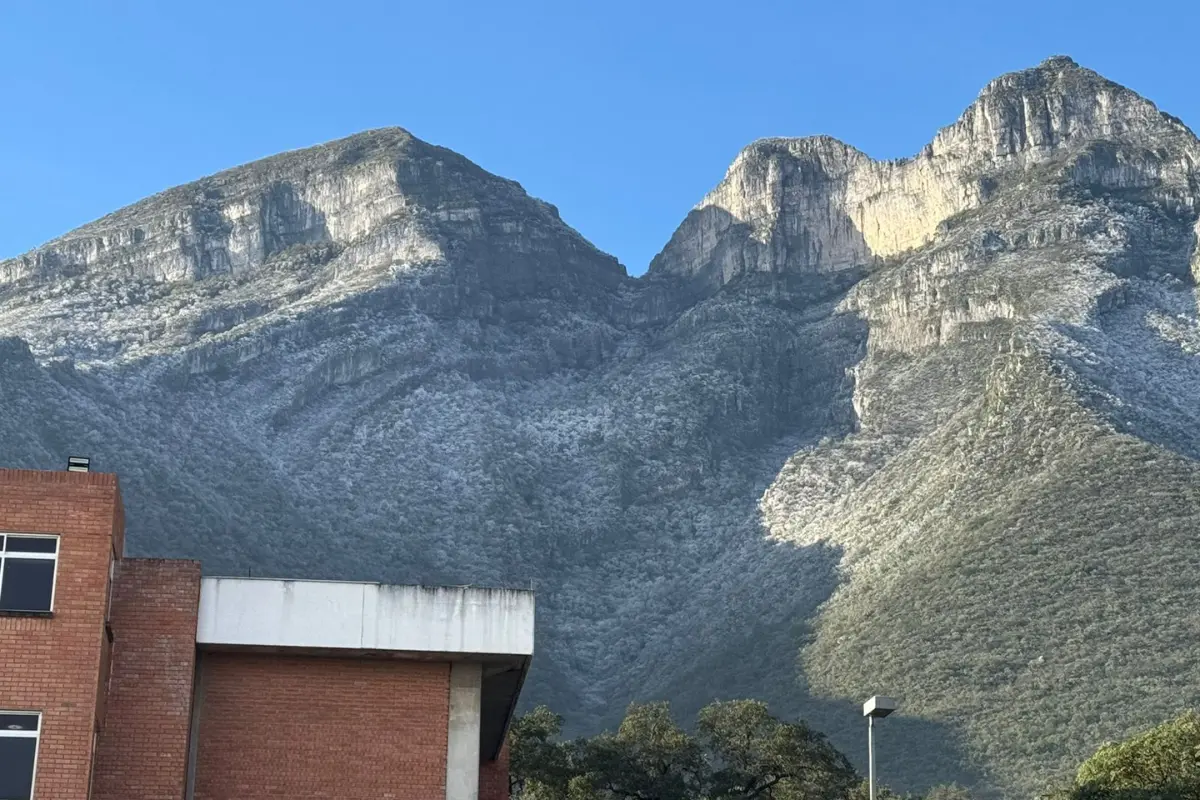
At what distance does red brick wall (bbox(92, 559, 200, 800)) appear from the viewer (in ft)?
70.1

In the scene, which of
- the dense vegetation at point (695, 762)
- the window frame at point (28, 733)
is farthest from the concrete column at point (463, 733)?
the dense vegetation at point (695, 762)

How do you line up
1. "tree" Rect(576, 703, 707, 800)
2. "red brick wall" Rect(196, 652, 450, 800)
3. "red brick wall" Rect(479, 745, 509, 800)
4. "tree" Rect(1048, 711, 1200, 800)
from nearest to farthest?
"red brick wall" Rect(196, 652, 450, 800)
"red brick wall" Rect(479, 745, 509, 800)
"tree" Rect(1048, 711, 1200, 800)
"tree" Rect(576, 703, 707, 800)

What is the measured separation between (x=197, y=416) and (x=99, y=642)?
336 feet

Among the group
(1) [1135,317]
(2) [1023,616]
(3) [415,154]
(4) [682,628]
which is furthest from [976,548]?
(3) [415,154]

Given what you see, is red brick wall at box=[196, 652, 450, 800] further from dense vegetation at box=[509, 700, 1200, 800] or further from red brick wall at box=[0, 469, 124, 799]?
dense vegetation at box=[509, 700, 1200, 800]

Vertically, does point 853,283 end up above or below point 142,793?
above

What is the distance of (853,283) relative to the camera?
14738cm

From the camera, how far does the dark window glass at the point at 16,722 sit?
2042 cm

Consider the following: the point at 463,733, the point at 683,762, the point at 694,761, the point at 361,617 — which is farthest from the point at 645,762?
the point at 361,617

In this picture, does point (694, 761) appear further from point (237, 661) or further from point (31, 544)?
point (31, 544)

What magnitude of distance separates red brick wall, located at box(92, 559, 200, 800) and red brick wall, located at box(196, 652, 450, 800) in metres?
0.53

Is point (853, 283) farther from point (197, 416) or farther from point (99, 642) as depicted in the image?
point (99, 642)

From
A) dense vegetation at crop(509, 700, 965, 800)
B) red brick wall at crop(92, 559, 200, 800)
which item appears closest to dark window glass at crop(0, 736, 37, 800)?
red brick wall at crop(92, 559, 200, 800)

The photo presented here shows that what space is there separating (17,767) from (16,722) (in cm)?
47
